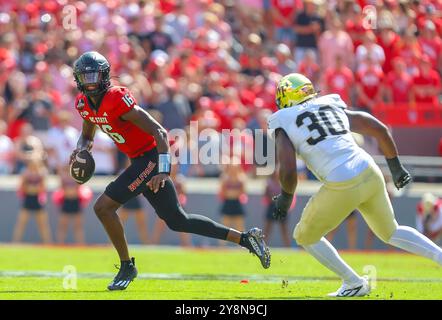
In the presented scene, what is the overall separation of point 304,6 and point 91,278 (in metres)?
8.39

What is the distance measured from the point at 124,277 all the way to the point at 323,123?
2.08 metres

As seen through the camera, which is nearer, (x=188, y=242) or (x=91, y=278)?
(x=91, y=278)

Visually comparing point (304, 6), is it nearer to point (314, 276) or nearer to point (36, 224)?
point (36, 224)

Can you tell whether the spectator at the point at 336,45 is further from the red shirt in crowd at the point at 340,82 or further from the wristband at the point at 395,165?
the wristband at the point at 395,165

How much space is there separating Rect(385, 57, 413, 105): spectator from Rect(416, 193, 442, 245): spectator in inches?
78.3

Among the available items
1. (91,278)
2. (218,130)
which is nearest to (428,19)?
(218,130)

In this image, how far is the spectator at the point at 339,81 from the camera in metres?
15.8

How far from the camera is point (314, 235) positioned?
7996 mm

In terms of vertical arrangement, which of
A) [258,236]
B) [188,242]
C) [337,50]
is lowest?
[188,242]

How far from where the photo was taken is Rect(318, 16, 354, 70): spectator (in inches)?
644

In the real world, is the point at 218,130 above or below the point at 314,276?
above

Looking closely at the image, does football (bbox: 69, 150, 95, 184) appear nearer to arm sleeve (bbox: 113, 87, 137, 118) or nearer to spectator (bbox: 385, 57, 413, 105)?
arm sleeve (bbox: 113, 87, 137, 118)
